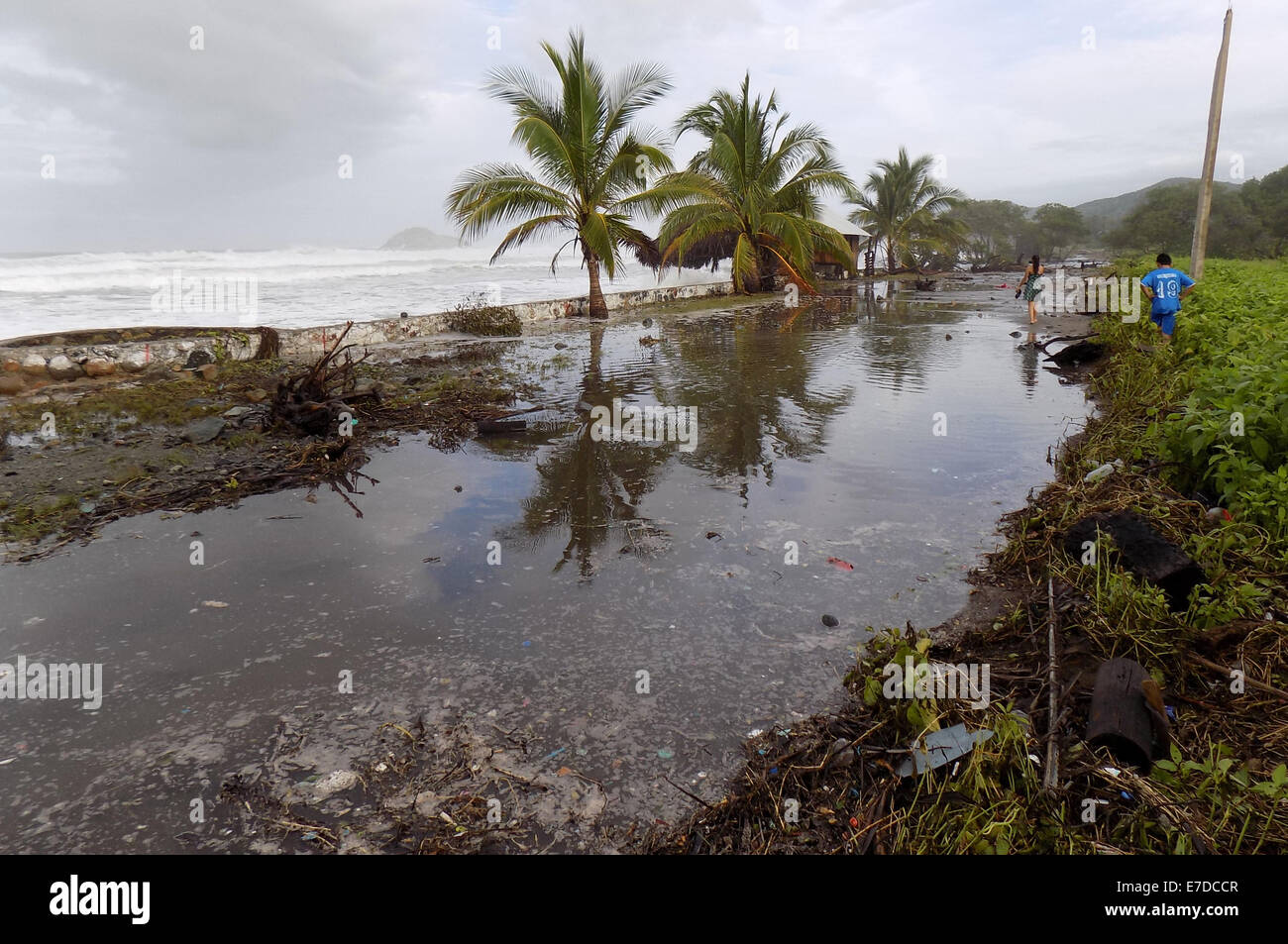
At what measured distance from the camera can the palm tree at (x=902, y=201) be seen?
3781 centimetres

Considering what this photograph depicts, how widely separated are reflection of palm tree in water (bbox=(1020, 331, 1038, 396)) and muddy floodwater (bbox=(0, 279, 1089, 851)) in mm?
2533

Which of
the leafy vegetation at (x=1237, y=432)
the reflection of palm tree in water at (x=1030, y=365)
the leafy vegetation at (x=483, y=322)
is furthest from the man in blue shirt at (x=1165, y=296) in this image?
the leafy vegetation at (x=483, y=322)

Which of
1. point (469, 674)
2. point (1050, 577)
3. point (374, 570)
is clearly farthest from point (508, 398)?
point (1050, 577)

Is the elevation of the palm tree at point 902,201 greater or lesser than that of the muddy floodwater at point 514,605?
greater

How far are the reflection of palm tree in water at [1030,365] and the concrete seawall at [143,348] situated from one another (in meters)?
11.8

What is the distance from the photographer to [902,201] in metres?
38.8

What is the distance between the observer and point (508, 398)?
917 centimetres

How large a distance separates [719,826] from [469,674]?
145cm

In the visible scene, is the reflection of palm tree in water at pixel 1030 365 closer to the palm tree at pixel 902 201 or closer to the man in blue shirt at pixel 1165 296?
the man in blue shirt at pixel 1165 296

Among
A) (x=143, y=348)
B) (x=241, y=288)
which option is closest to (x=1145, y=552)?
(x=143, y=348)

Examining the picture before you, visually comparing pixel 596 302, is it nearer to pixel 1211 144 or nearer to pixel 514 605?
pixel 1211 144

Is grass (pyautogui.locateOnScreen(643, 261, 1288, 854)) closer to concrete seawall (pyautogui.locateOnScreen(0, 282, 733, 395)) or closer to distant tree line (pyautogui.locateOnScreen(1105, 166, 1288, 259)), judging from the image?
concrete seawall (pyautogui.locateOnScreen(0, 282, 733, 395))

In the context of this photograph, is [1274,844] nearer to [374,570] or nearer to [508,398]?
[374,570]
